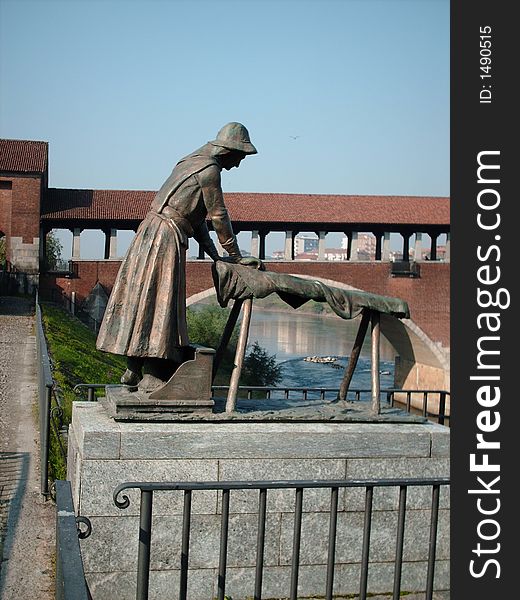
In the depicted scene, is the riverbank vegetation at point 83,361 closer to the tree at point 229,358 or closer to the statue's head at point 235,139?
the tree at point 229,358

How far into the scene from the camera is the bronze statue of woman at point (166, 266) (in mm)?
4703

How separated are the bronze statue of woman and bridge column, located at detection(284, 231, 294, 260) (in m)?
23.1

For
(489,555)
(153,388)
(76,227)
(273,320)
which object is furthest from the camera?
(273,320)

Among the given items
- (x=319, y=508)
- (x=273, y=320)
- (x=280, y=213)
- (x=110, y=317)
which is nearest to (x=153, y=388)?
(x=110, y=317)

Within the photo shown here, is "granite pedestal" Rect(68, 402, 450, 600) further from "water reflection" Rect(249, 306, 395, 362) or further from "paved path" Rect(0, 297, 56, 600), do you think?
"water reflection" Rect(249, 306, 395, 362)

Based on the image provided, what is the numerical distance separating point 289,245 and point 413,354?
6.39 m

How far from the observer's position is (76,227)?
28.0m

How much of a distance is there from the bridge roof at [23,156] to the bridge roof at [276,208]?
1178 mm

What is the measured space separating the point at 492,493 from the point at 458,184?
1170 millimetres

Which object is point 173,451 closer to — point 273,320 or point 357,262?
point 357,262

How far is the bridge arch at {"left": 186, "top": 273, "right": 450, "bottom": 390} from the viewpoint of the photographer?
28656mm

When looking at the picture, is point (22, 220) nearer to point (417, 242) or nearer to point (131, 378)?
point (417, 242)

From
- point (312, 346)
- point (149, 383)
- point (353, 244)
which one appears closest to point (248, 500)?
point (149, 383)

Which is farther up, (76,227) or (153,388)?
(76,227)
